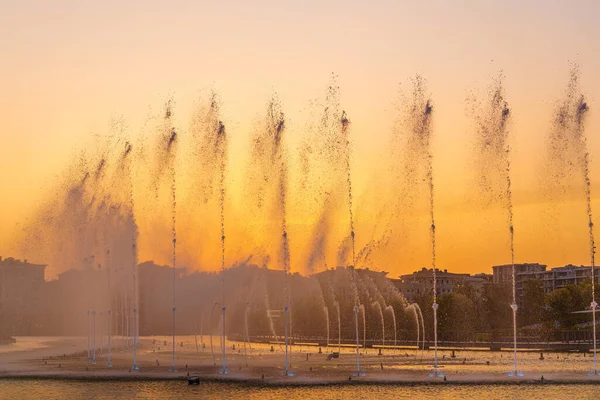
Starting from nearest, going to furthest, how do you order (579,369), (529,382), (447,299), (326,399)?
1. (326,399)
2. (529,382)
3. (579,369)
4. (447,299)

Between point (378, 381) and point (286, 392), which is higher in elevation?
point (378, 381)

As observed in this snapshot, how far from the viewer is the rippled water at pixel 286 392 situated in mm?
73000

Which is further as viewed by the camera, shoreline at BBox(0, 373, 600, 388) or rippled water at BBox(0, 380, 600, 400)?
shoreline at BBox(0, 373, 600, 388)

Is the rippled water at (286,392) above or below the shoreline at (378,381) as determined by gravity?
below

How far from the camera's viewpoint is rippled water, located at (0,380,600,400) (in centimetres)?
7300

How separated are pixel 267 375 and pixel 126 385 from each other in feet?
42.0

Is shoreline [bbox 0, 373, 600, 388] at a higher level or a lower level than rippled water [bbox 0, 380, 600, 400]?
higher

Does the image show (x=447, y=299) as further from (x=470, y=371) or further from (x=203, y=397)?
(x=203, y=397)

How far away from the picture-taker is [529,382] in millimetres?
78062

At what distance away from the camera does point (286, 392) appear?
252 feet

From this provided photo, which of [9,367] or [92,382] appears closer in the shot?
[92,382]

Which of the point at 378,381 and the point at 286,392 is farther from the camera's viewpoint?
the point at 378,381

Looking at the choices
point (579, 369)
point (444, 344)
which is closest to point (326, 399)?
point (579, 369)

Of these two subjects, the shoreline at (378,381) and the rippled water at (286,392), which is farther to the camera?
the shoreline at (378,381)
